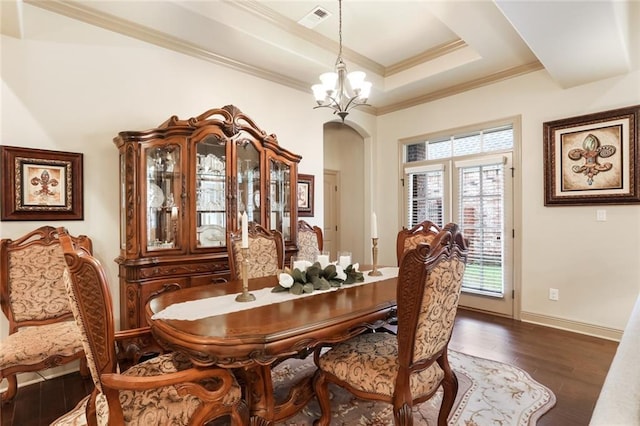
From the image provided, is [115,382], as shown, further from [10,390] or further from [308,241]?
[308,241]

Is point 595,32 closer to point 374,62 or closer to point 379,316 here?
point 374,62

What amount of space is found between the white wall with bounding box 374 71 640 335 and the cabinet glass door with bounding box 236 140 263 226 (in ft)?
9.00

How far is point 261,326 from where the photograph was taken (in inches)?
54.0

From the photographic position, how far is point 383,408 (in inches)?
81.9

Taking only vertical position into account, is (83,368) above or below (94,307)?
below

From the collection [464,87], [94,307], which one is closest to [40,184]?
[94,307]

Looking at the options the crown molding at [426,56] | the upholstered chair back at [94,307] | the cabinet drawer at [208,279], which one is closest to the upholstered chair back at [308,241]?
the cabinet drawer at [208,279]

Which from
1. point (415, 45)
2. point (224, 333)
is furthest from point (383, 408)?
point (415, 45)

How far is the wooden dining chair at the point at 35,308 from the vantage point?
1978 millimetres

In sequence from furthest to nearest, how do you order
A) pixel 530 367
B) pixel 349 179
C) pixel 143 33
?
pixel 349 179, pixel 143 33, pixel 530 367

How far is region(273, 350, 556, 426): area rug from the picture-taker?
1964 mm

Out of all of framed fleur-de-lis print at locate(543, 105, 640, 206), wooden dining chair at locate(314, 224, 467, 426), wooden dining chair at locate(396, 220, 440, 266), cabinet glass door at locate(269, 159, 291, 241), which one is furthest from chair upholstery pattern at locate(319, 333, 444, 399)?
framed fleur-de-lis print at locate(543, 105, 640, 206)

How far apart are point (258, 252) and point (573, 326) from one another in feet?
11.0

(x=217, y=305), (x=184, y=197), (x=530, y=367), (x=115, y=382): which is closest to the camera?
(x=115, y=382)
